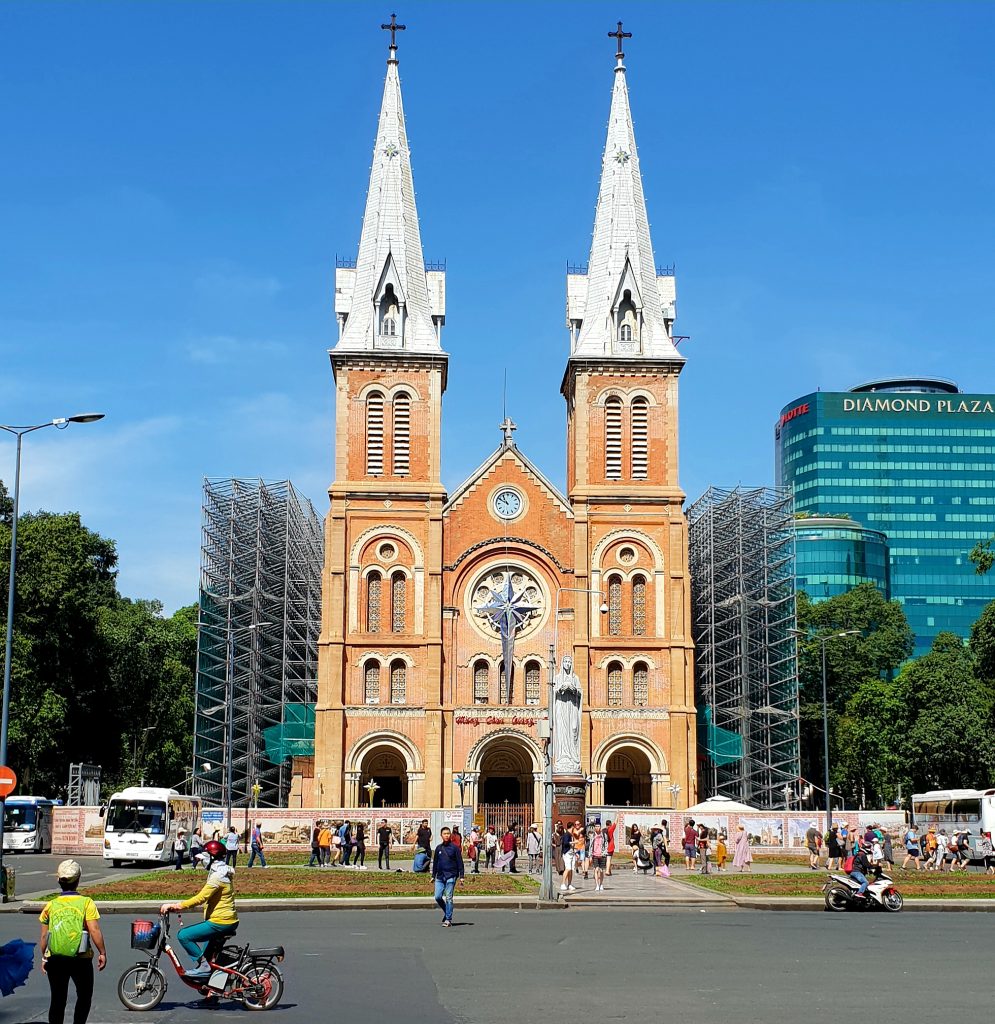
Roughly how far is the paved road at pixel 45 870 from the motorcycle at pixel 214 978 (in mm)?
18815

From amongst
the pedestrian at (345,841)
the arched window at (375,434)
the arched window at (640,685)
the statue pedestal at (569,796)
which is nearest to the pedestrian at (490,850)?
the statue pedestal at (569,796)

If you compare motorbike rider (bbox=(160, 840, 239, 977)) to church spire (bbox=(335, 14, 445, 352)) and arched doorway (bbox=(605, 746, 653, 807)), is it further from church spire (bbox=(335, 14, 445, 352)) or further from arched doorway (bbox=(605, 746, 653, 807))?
church spire (bbox=(335, 14, 445, 352))

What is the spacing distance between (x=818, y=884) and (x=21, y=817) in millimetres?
39479

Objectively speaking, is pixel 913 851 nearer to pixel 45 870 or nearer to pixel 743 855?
pixel 743 855

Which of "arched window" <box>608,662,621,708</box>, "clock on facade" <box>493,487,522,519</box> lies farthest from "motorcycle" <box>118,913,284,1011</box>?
"clock on facade" <box>493,487,522,519</box>

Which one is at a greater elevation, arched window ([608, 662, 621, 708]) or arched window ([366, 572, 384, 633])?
arched window ([366, 572, 384, 633])

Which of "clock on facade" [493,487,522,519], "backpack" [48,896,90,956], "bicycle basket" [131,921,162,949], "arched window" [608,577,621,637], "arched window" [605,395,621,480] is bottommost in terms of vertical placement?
"bicycle basket" [131,921,162,949]

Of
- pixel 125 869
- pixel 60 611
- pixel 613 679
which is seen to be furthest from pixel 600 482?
pixel 125 869

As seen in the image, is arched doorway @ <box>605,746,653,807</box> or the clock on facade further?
Result: the clock on facade

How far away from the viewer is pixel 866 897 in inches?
1200

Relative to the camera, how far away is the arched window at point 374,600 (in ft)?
222

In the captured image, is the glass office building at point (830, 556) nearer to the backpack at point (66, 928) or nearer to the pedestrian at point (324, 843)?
the pedestrian at point (324, 843)

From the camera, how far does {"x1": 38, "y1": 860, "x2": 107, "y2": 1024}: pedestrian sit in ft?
44.3

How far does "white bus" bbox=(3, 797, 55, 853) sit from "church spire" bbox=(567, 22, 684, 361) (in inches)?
1291
